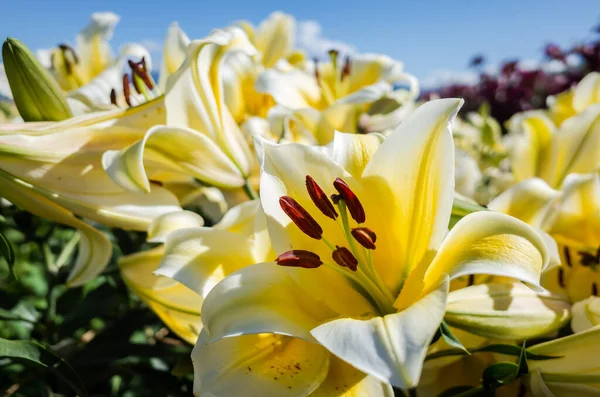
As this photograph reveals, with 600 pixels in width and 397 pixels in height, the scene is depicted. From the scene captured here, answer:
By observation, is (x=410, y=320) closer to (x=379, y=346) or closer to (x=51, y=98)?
(x=379, y=346)

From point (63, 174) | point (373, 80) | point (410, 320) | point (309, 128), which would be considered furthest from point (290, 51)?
point (410, 320)

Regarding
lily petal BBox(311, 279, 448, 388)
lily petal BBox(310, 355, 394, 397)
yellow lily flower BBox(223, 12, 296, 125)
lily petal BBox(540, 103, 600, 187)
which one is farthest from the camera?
yellow lily flower BBox(223, 12, 296, 125)

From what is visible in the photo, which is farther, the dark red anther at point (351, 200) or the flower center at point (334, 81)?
the flower center at point (334, 81)

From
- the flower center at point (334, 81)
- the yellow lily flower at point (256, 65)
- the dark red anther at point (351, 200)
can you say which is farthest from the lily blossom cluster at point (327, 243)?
the flower center at point (334, 81)

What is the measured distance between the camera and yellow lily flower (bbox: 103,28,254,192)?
1.79 ft

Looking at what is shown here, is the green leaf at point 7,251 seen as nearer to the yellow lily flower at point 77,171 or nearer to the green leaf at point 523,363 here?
the yellow lily flower at point 77,171

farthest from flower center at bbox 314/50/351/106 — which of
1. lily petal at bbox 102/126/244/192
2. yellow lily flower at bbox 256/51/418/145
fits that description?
lily petal at bbox 102/126/244/192

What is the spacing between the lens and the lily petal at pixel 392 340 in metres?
0.32

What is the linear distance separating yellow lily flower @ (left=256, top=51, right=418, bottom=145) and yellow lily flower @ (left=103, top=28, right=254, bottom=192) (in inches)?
5.5

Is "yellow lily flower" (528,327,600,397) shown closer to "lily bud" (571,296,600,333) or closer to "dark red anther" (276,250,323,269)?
"lily bud" (571,296,600,333)

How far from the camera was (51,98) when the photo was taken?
23.8 inches

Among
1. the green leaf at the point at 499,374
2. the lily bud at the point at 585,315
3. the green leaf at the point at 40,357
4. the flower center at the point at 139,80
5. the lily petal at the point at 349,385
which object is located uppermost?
the flower center at the point at 139,80

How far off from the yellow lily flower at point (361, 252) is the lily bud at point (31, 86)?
294 millimetres

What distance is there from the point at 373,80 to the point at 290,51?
209 mm
